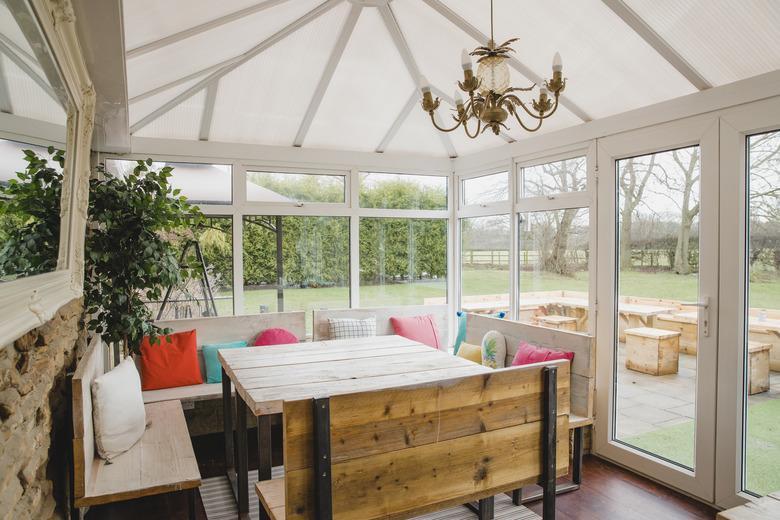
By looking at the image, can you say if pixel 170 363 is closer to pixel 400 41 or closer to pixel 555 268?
pixel 400 41

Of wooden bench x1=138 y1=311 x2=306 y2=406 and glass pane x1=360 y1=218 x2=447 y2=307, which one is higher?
glass pane x1=360 y1=218 x2=447 y2=307

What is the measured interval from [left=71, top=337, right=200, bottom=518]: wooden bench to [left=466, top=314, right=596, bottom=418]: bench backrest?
2.35 m

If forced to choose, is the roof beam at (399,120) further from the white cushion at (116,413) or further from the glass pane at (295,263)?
the white cushion at (116,413)

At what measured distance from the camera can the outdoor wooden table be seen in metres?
2.36

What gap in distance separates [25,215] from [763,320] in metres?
3.38

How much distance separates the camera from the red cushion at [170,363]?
13.0ft

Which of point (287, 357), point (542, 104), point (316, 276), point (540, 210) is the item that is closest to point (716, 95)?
point (542, 104)

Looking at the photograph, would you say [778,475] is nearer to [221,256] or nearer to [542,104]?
[542,104]

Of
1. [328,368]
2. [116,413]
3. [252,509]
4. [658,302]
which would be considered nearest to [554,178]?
[658,302]

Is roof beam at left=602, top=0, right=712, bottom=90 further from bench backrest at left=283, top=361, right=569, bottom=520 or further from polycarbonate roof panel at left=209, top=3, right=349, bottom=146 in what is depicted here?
bench backrest at left=283, top=361, right=569, bottom=520

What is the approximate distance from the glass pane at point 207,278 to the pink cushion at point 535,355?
2545mm

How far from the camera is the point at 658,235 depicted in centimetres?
347

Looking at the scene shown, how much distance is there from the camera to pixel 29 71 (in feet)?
4.12

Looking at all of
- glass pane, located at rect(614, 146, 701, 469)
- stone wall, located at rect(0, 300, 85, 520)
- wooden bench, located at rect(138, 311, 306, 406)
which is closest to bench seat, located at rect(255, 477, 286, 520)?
stone wall, located at rect(0, 300, 85, 520)
